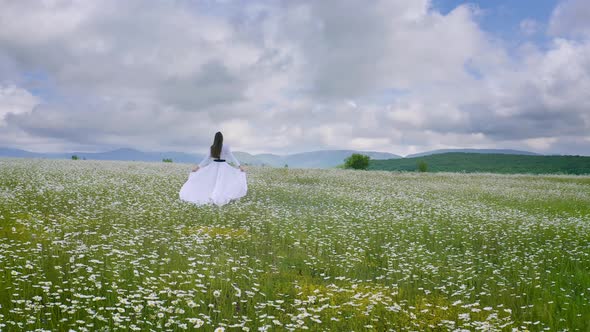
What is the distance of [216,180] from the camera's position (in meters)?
18.8

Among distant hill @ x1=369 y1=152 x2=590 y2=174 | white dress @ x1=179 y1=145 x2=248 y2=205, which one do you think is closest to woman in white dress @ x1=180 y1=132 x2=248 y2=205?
white dress @ x1=179 y1=145 x2=248 y2=205

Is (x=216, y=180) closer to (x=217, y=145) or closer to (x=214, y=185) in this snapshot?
(x=214, y=185)

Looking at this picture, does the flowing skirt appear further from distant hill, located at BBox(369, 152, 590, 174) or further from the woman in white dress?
distant hill, located at BBox(369, 152, 590, 174)

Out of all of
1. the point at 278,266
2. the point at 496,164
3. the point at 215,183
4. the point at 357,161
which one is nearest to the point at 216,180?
the point at 215,183

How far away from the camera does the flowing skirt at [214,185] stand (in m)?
18.0

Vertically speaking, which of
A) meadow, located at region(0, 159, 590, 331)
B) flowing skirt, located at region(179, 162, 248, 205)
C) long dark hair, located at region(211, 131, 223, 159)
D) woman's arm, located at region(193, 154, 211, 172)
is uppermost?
long dark hair, located at region(211, 131, 223, 159)

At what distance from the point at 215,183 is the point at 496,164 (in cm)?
12828

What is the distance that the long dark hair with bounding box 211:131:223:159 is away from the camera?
1895cm

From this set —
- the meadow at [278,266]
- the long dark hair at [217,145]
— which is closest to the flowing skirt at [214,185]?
the long dark hair at [217,145]

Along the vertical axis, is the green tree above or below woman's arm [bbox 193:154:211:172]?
above

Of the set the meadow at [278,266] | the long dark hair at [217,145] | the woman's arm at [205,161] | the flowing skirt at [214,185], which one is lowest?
the meadow at [278,266]

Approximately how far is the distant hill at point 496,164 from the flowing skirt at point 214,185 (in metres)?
93.4

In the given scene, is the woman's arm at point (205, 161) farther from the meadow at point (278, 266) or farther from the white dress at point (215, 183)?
the meadow at point (278, 266)

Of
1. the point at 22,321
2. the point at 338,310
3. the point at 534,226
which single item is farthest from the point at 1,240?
the point at 534,226
